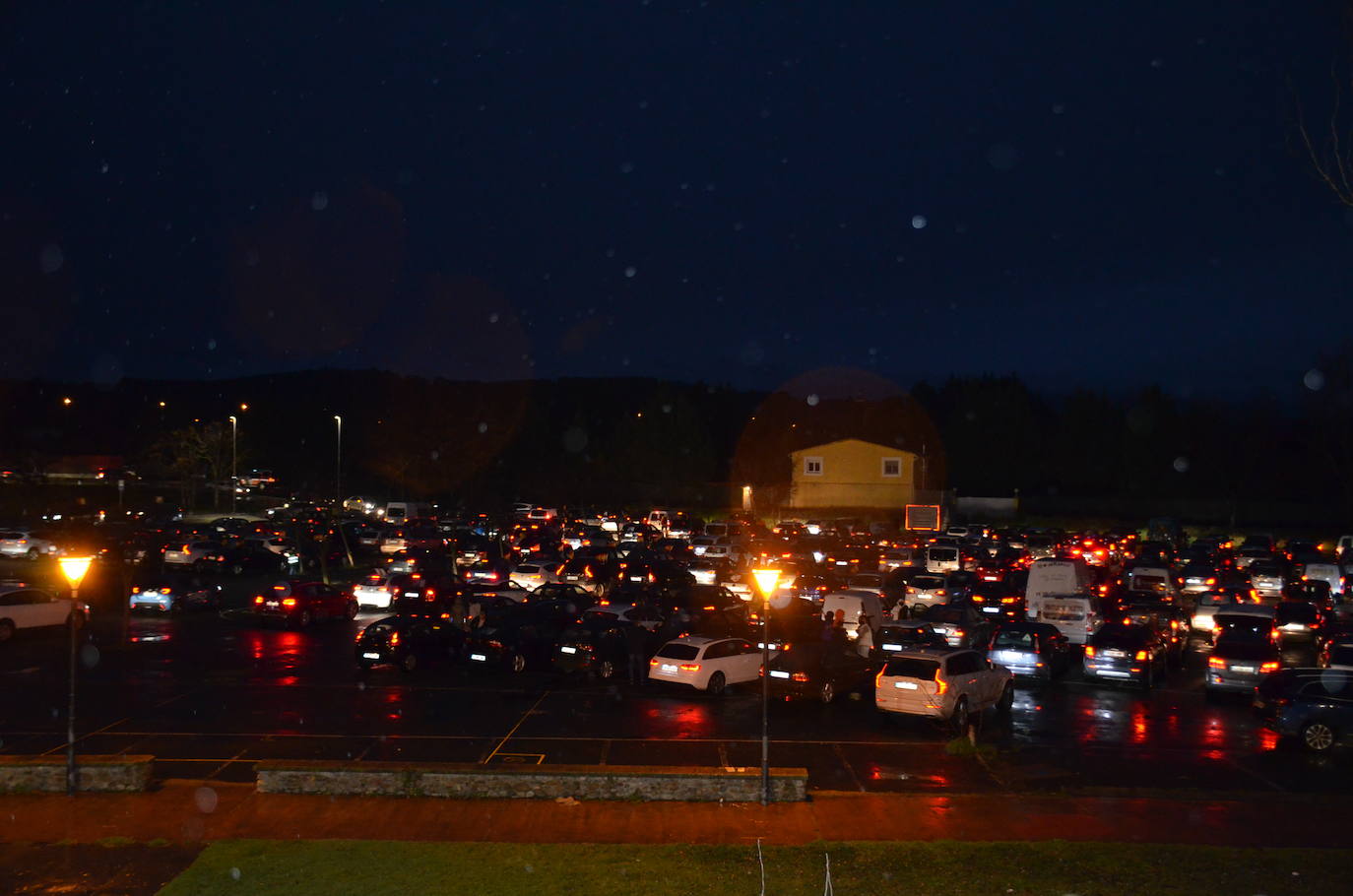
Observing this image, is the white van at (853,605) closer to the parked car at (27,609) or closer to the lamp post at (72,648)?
the parked car at (27,609)

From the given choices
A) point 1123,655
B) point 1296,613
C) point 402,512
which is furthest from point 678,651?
point 402,512

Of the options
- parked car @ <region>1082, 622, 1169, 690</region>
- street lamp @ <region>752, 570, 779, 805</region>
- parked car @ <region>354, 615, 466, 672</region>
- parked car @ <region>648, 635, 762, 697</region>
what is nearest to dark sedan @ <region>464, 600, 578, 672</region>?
parked car @ <region>354, 615, 466, 672</region>

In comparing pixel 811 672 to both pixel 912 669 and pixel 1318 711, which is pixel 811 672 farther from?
pixel 1318 711

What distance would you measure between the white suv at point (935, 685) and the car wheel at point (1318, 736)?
17.0 feet

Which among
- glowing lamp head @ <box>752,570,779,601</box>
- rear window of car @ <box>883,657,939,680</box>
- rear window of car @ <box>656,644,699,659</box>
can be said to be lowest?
rear window of car @ <box>656,644,699,659</box>

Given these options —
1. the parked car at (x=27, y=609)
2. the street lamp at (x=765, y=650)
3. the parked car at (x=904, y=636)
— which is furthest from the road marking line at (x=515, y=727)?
the parked car at (x=27, y=609)

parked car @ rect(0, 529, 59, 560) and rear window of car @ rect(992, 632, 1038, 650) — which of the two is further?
parked car @ rect(0, 529, 59, 560)

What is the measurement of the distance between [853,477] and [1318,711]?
64844 mm

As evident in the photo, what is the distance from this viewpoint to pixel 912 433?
143125mm

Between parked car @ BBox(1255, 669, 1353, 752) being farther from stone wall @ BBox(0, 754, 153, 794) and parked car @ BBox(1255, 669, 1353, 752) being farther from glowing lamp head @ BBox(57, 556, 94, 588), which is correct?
glowing lamp head @ BBox(57, 556, 94, 588)

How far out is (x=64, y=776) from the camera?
13.7m

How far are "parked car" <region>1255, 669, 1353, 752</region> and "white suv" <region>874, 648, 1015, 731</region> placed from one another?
4.88 metres

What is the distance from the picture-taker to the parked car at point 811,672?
21672mm

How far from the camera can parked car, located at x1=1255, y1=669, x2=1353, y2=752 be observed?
1727cm
